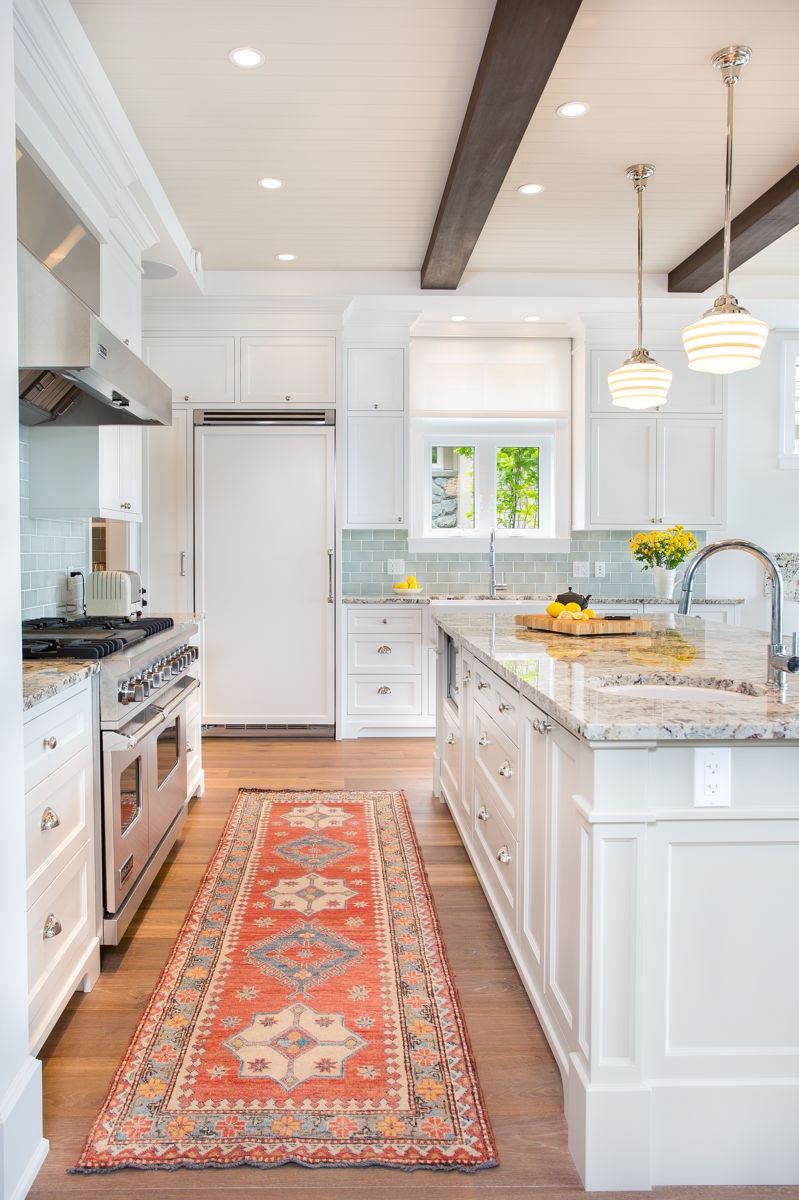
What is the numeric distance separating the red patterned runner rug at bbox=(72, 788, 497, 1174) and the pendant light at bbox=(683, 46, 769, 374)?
6.83 feet

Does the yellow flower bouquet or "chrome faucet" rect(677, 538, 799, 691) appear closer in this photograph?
"chrome faucet" rect(677, 538, 799, 691)

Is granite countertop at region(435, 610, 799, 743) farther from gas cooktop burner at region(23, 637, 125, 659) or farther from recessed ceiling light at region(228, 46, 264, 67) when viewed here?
recessed ceiling light at region(228, 46, 264, 67)

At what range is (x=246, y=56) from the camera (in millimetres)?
2760

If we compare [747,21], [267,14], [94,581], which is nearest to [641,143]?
[747,21]

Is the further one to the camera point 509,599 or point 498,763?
point 509,599

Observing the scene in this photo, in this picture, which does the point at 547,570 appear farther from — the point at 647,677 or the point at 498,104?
the point at 647,677

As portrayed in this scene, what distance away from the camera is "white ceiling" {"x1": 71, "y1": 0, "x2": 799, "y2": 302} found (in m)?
2.59

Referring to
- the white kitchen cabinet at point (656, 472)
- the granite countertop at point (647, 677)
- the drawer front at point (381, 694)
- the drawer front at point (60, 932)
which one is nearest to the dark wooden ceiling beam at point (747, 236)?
the white kitchen cabinet at point (656, 472)

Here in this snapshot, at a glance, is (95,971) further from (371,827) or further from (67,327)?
(67,327)

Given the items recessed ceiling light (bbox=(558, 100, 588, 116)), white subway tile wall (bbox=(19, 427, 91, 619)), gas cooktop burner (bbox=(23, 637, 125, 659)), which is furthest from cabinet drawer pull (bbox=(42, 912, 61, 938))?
recessed ceiling light (bbox=(558, 100, 588, 116))

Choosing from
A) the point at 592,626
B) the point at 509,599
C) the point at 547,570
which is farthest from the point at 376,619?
the point at 592,626

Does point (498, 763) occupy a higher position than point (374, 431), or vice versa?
point (374, 431)

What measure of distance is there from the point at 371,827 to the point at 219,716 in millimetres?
1975

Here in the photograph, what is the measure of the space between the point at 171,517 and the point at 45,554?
1965 millimetres
